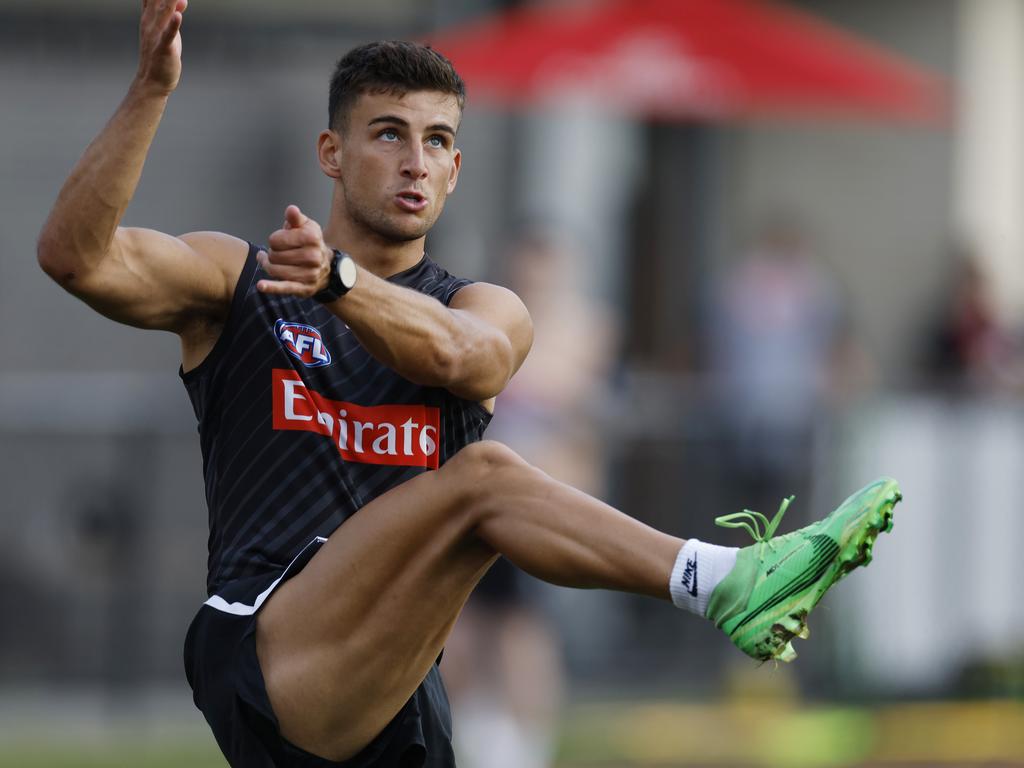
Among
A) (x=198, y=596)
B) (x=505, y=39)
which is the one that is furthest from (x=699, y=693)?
(x=505, y=39)

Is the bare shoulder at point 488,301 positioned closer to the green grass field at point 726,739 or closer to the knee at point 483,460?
the knee at point 483,460

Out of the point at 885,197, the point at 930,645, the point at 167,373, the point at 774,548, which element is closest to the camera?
the point at 774,548

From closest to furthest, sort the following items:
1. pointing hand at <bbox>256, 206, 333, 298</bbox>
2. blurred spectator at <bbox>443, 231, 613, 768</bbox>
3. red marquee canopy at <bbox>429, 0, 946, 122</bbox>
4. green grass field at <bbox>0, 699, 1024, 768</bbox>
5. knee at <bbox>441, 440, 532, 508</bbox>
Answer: pointing hand at <bbox>256, 206, 333, 298</bbox>
knee at <bbox>441, 440, 532, 508</bbox>
blurred spectator at <bbox>443, 231, 613, 768</bbox>
green grass field at <bbox>0, 699, 1024, 768</bbox>
red marquee canopy at <bbox>429, 0, 946, 122</bbox>

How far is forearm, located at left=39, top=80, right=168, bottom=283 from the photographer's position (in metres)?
5.05

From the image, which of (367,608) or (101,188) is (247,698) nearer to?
(367,608)

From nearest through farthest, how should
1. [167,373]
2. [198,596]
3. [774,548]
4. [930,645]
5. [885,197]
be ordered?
[774,548]
[198,596]
[930,645]
[167,373]
[885,197]

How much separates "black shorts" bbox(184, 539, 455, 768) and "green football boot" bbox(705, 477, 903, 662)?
38.2 inches

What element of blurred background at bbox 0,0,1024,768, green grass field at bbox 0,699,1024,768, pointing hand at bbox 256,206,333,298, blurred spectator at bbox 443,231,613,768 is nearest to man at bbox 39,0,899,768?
pointing hand at bbox 256,206,333,298

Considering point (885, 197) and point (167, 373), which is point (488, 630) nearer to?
point (167, 373)

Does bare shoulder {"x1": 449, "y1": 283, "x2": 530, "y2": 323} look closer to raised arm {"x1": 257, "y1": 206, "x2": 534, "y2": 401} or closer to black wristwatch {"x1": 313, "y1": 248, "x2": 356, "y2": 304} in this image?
raised arm {"x1": 257, "y1": 206, "x2": 534, "y2": 401}

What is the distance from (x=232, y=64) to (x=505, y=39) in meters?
2.71

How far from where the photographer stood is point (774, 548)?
5230 millimetres

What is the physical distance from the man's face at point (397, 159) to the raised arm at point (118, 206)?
1.84 ft

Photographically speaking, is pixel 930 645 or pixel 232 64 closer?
pixel 930 645
